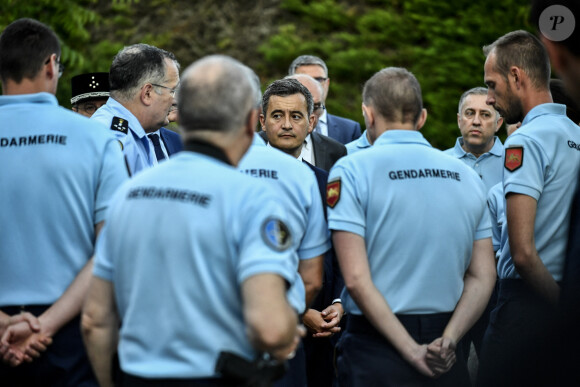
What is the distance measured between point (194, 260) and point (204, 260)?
3 cm

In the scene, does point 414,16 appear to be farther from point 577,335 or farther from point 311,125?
point 577,335

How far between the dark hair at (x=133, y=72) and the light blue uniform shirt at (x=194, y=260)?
7.26ft

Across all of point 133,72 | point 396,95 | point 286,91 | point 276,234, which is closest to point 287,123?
point 286,91

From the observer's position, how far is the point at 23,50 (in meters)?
3.33

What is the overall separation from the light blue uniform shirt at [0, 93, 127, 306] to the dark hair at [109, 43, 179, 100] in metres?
1.20

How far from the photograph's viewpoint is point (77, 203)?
10.6ft

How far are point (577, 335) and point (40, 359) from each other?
2516 millimetres

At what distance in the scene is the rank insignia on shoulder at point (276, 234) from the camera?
2.32 metres

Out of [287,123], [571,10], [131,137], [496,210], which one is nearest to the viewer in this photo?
[571,10]

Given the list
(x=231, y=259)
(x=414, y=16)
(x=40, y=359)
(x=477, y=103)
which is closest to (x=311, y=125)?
(x=477, y=103)

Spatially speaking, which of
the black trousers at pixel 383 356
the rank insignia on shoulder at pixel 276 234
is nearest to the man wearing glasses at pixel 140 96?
the black trousers at pixel 383 356

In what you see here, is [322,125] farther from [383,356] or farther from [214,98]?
[214,98]

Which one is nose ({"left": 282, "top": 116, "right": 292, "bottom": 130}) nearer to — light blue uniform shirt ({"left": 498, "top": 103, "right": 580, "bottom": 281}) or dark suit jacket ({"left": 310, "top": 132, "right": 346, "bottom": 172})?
light blue uniform shirt ({"left": 498, "top": 103, "right": 580, "bottom": 281})

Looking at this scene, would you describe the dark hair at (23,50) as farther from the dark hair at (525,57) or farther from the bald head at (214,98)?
the dark hair at (525,57)
